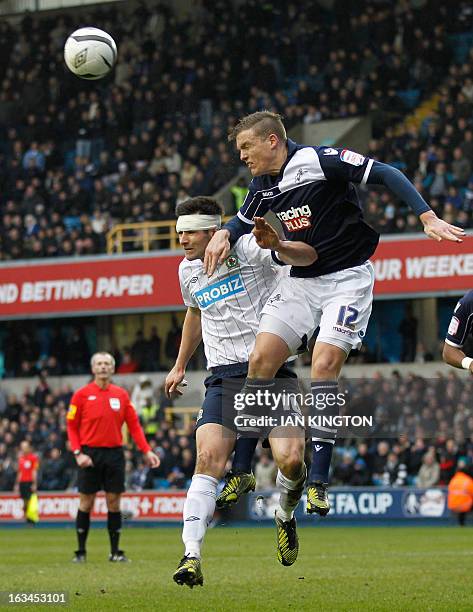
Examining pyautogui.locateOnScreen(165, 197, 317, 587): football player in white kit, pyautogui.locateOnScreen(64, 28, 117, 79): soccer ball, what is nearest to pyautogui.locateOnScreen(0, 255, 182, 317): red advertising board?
pyautogui.locateOnScreen(64, 28, 117, 79): soccer ball

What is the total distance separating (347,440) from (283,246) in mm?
16525

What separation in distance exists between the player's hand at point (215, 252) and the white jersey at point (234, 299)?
0.63 meters

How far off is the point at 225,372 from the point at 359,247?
48.9 inches

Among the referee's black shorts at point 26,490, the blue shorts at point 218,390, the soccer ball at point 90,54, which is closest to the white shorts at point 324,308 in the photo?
the blue shorts at point 218,390

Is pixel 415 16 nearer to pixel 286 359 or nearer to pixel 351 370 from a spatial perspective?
pixel 351 370

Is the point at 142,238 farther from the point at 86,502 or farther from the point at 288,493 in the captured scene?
the point at 288,493

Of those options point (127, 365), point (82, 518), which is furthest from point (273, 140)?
point (127, 365)

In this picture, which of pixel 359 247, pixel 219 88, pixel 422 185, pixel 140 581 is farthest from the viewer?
pixel 219 88

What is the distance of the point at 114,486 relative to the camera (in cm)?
1420

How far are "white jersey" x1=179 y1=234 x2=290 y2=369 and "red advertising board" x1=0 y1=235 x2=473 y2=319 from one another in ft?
55.4

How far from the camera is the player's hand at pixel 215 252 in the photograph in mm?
7922

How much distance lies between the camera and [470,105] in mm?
26219

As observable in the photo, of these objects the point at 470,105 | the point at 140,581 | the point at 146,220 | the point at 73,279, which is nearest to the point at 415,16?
the point at 470,105

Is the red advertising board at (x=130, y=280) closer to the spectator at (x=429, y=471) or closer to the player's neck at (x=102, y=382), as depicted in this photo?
the spectator at (x=429, y=471)
